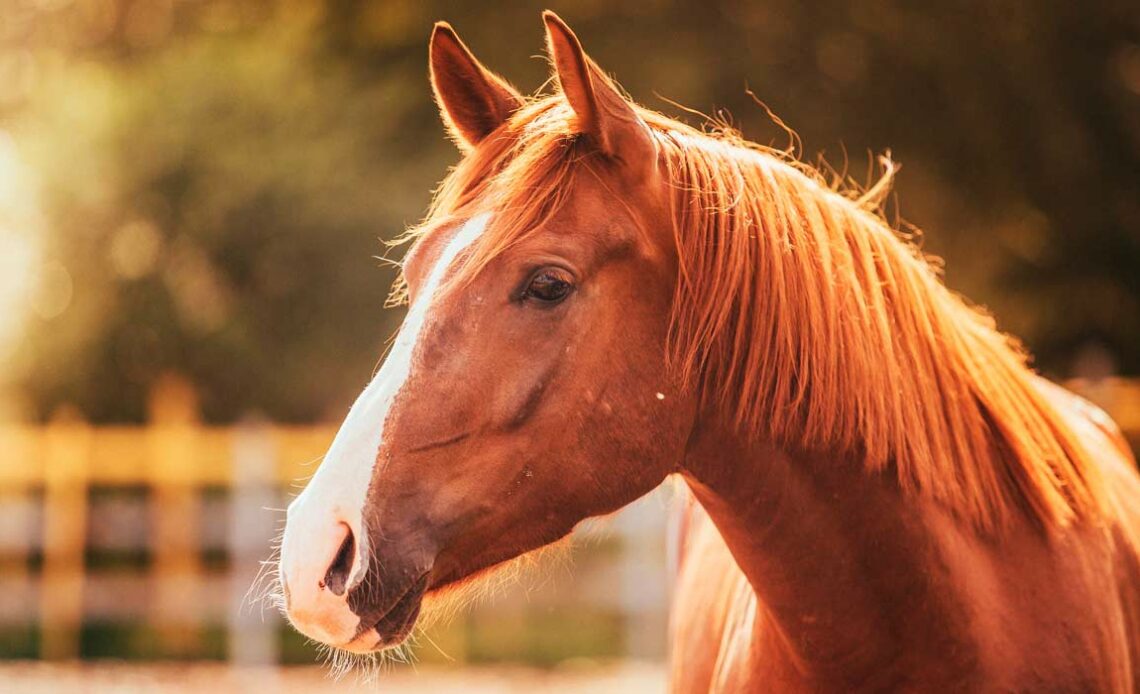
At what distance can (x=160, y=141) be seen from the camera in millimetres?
11617

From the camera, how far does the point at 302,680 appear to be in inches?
372

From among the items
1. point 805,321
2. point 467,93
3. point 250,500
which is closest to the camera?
point 805,321

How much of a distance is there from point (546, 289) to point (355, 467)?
1.58 feet

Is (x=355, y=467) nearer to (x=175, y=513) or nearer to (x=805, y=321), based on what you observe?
(x=805, y=321)

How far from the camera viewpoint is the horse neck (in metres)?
2.33

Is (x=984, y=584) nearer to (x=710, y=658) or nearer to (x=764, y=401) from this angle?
(x=764, y=401)

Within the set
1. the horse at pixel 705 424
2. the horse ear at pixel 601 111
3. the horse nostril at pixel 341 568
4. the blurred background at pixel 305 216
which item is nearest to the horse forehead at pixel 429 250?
the horse at pixel 705 424

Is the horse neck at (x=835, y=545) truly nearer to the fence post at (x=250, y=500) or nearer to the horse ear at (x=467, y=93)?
the horse ear at (x=467, y=93)

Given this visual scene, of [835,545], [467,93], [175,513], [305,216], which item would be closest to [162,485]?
[175,513]

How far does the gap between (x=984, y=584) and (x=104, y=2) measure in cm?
1335

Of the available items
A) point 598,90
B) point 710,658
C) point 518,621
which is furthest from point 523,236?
point 518,621

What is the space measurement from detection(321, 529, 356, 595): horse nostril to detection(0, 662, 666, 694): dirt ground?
6.76m

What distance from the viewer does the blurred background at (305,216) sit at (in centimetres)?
1116

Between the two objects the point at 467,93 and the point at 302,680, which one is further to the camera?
the point at 302,680
